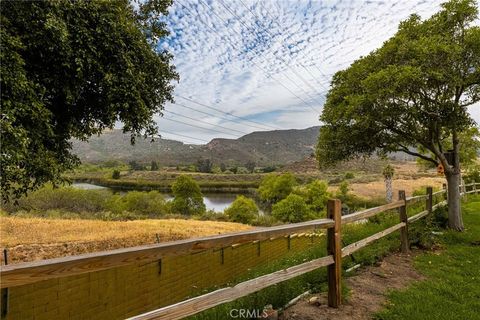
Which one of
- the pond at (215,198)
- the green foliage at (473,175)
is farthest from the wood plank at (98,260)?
the pond at (215,198)

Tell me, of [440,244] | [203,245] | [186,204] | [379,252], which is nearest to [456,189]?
[440,244]

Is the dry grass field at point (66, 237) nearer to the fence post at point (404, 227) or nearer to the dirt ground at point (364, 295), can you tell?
the dirt ground at point (364, 295)

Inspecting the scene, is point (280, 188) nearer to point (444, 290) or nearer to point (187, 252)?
point (444, 290)

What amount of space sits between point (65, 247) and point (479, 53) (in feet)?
50.8

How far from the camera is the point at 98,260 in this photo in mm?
2371

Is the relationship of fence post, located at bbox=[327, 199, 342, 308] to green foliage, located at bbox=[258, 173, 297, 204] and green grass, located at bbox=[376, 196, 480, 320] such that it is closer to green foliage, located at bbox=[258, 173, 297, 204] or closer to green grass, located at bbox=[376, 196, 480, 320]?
green grass, located at bbox=[376, 196, 480, 320]

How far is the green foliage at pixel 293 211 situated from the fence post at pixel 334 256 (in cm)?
3737

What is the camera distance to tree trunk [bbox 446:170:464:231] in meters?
12.0

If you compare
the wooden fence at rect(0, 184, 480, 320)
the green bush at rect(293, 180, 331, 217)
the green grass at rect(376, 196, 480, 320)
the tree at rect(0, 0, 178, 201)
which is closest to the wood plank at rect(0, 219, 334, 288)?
the wooden fence at rect(0, 184, 480, 320)

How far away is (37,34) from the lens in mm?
7012

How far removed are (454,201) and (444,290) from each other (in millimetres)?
7486

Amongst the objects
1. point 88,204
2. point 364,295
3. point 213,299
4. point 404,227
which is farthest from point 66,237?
point 88,204

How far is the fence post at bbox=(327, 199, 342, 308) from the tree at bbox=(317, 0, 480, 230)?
629cm

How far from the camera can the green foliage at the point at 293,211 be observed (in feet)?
139
